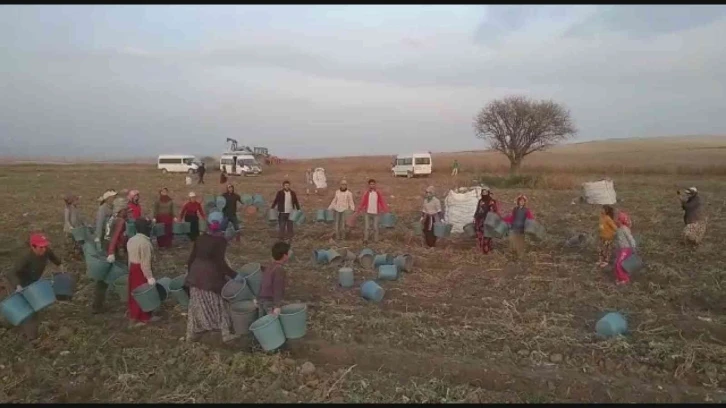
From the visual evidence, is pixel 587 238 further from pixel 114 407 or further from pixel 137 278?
pixel 114 407

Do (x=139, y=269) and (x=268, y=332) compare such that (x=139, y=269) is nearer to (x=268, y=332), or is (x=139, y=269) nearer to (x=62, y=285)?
(x=62, y=285)

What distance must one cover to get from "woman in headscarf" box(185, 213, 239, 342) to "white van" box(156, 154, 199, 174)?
115 ft

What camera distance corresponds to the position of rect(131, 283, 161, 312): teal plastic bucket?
6.10 meters

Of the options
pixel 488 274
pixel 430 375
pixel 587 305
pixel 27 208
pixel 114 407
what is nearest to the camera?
pixel 114 407

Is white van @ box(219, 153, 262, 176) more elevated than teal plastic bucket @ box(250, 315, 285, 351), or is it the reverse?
white van @ box(219, 153, 262, 176)

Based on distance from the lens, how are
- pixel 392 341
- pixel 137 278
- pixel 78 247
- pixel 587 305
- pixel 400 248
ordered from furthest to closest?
pixel 400 248, pixel 78 247, pixel 587 305, pixel 137 278, pixel 392 341

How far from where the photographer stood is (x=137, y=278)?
630cm

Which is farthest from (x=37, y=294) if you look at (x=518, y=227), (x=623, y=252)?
(x=623, y=252)

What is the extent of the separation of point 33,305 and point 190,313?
5.55ft

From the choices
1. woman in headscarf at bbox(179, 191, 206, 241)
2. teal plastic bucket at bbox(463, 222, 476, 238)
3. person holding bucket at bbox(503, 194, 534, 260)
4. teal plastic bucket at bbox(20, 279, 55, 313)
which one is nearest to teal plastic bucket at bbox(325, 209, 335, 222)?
woman in headscarf at bbox(179, 191, 206, 241)

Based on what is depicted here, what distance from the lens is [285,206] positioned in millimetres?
10898

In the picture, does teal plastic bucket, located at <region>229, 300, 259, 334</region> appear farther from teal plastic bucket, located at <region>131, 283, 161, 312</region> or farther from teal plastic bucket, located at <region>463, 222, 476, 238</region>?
teal plastic bucket, located at <region>463, 222, 476, 238</region>

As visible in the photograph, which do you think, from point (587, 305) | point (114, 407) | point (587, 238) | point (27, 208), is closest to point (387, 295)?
point (587, 305)

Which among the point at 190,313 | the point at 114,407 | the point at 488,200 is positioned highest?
the point at 488,200
